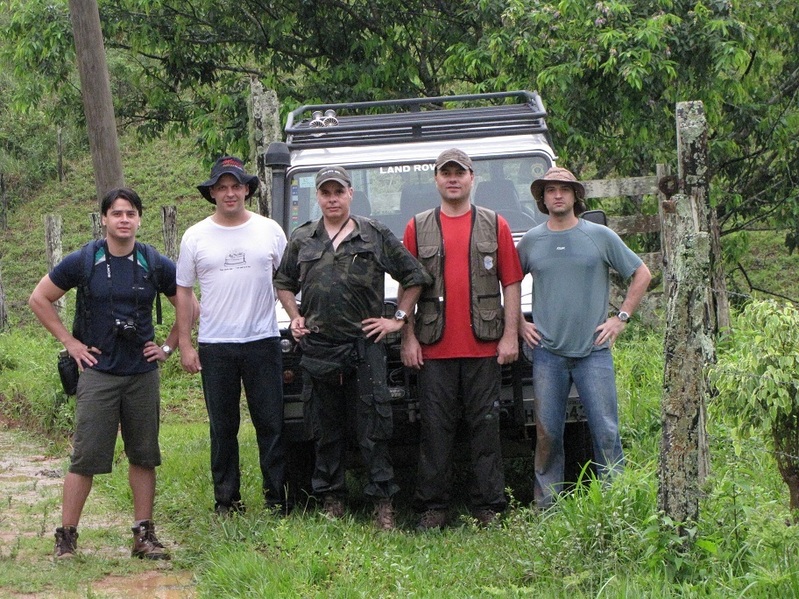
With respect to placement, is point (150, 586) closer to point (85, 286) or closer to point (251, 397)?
point (251, 397)

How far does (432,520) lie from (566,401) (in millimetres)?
998

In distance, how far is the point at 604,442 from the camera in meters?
6.05

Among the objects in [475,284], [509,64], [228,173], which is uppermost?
[509,64]

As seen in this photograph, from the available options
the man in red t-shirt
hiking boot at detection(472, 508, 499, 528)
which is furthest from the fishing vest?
hiking boot at detection(472, 508, 499, 528)

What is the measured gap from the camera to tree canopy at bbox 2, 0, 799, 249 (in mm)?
11555

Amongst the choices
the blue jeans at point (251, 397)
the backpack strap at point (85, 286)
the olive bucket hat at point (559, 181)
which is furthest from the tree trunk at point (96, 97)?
the olive bucket hat at point (559, 181)

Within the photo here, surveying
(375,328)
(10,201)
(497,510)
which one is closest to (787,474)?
(497,510)

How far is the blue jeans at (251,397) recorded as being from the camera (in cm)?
645

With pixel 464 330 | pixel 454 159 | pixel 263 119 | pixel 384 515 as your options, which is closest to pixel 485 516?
pixel 384 515

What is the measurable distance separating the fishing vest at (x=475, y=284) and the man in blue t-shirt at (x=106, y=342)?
1.46 m

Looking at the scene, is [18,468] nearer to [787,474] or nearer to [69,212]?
[787,474]

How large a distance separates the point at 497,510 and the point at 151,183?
26387 millimetres

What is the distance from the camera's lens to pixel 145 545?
6266 mm

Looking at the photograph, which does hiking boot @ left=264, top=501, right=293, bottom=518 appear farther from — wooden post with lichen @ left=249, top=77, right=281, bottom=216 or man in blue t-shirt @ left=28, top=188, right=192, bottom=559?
wooden post with lichen @ left=249, top=77, right=281, bottom=216
